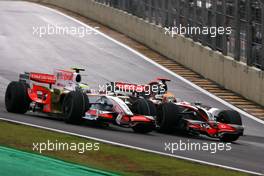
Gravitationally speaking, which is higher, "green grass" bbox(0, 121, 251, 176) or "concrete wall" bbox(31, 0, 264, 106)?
"concrete wall" bbox(31, 0, 264, 106)

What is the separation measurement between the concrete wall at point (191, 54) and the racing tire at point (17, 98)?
7.99m

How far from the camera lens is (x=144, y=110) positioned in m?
18.3

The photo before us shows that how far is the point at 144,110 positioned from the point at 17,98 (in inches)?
137

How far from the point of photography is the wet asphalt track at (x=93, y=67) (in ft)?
56.7

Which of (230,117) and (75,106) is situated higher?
(75,106)

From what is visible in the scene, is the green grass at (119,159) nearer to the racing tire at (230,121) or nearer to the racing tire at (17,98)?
the racing tire at (17,98)

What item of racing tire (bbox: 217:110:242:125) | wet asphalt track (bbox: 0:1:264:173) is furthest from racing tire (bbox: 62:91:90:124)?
racing tire (bbox: 217:110:242:125)

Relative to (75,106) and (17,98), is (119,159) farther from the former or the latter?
(17,98)

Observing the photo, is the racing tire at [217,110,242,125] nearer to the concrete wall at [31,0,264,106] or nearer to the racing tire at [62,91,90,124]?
the racing tire at [62,91,90,124]

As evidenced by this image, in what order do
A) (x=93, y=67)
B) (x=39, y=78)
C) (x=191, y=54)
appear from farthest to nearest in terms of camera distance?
(x=191, y=54) → (x=93, y=67) → (x=39, y=78)

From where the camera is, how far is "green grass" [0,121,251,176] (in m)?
14.2

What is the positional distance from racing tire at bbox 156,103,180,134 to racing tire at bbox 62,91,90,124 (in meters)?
1.62

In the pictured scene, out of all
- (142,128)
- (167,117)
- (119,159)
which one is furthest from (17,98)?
(119,159)

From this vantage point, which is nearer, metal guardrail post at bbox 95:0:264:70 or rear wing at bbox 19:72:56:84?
rear wing at bbox 19:72:56:84
